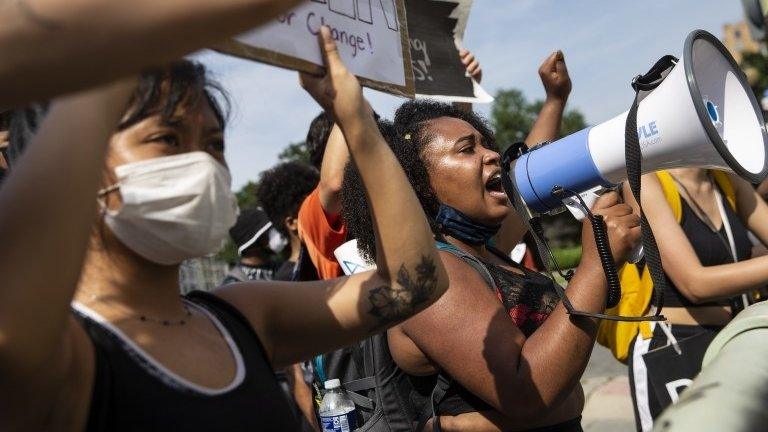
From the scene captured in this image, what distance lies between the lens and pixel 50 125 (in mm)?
1091

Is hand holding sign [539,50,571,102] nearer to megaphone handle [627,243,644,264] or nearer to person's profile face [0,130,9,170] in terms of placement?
megaphone handle [627,243,644,264]

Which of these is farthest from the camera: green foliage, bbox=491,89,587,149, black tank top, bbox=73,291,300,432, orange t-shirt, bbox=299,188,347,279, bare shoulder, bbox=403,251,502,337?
green foliage, bbox=491,89,587,149

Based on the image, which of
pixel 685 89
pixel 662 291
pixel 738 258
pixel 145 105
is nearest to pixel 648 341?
pixel 738 258

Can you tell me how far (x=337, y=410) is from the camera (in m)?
2.61

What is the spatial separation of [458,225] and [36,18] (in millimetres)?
1839

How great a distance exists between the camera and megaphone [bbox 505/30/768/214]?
2.12 m

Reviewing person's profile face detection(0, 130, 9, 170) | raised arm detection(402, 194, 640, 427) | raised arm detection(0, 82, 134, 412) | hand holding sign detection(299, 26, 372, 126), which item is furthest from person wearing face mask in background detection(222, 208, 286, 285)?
raised arm detection(0, 82, 134, 412)

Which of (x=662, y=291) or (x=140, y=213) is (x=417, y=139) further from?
(x=140, y=213)

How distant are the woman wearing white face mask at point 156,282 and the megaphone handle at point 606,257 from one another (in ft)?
1.63

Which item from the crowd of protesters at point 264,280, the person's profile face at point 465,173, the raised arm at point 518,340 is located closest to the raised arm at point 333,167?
the crowd of protesters at point 264,280

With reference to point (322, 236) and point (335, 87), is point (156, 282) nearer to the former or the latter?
point (335, 87)

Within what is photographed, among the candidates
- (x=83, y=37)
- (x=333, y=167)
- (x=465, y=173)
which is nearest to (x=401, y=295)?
(x=465, y=173)

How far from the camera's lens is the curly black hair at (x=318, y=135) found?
148 inches

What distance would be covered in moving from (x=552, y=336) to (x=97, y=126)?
1341 millimetres
